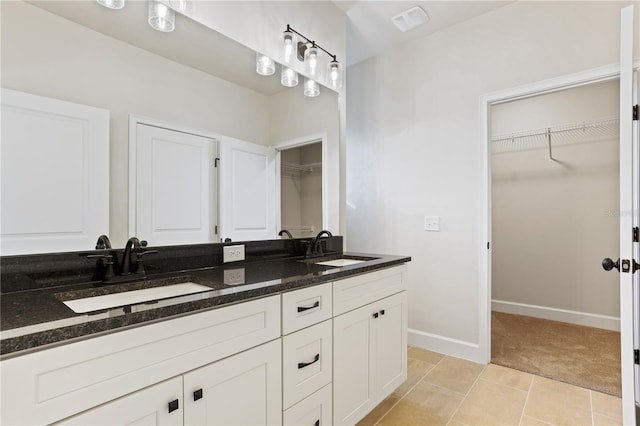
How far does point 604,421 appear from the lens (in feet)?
5.81

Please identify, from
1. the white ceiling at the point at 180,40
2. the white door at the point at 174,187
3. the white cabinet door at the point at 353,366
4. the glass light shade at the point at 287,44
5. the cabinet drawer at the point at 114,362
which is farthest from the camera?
the glass light shade at the point at 287,44

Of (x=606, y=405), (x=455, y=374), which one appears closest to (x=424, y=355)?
(x=455, y=374)

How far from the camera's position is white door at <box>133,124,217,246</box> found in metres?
1.38

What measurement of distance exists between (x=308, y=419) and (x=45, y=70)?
166cm

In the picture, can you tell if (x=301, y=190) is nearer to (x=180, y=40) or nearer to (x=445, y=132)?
(x=180, y=40)

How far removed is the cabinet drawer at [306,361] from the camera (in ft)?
4.13

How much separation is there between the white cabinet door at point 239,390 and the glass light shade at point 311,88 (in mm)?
1651

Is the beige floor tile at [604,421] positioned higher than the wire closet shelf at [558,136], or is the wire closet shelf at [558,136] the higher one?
the wire closet shelf at [558,136]

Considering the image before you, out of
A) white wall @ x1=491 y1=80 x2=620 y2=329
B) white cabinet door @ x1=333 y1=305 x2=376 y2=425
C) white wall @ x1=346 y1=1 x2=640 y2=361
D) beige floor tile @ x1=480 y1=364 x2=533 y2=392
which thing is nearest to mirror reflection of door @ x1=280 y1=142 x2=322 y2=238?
white cabinet door @ x1=333 y1=305 x2=376 y2=425

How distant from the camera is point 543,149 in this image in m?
3.49

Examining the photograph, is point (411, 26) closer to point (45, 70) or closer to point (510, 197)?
point (510, 197)

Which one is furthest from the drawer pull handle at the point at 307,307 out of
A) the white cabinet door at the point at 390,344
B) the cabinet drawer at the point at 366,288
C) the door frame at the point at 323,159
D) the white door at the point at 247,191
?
the door frame at the point at 323,159

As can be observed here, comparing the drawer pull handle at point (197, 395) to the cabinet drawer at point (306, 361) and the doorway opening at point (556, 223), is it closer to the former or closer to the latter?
the cabinet drawer at point (306, 361)

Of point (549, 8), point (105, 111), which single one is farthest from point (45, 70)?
point (549, 8)
